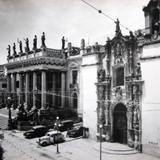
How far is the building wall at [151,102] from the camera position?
23.3 metres

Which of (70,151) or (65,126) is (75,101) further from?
(70,151)

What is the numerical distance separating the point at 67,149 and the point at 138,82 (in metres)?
10.6

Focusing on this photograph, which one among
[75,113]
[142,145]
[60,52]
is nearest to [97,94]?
[142,145]

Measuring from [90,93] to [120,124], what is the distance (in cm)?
553

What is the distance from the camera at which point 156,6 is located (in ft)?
78.2

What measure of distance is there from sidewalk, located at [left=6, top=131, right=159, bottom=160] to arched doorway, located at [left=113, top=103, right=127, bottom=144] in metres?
1.11

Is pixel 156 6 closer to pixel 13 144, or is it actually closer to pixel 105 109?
pixel 105 109

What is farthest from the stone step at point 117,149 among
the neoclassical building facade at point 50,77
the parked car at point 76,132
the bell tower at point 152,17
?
the neoclassical building facade at point 50,77

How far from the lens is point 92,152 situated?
25.2 meters

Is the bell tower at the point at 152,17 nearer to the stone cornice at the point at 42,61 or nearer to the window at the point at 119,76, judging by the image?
the window at the point at 119,76

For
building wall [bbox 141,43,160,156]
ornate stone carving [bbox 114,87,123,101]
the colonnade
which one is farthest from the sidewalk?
the colonnade

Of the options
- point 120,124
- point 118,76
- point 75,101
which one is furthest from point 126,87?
point 75,101

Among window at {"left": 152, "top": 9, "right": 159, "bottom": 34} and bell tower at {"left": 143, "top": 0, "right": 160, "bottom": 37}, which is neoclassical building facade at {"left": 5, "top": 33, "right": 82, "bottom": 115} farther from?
window at {"left": 152, "top": 9, "right": 159, "bottom": 34}

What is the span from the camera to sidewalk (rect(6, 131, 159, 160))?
23.4 m
